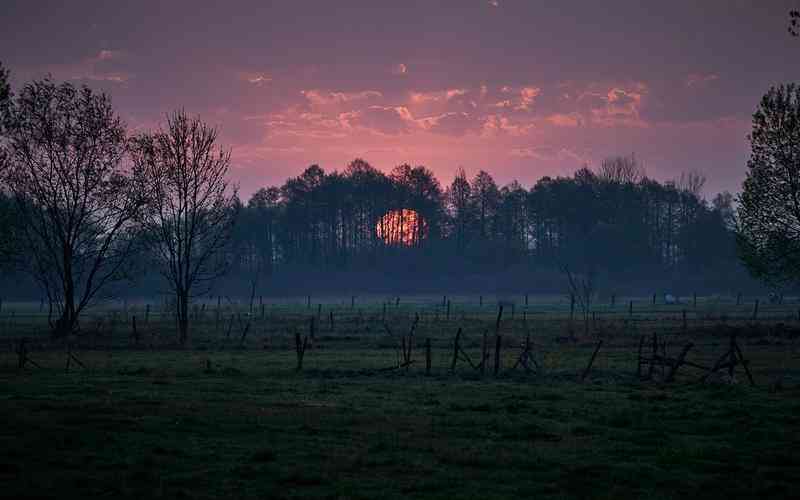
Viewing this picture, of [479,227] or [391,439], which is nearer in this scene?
[391,439]

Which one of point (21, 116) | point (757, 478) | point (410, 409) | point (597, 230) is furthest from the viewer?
point (597, 230)

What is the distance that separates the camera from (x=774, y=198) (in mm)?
49125

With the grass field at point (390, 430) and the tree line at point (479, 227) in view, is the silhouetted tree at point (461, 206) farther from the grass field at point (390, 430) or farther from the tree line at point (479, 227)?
the grass field at point (390, 430)

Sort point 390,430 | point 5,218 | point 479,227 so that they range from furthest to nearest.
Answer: point 479,227 → point 5,218 → point 390,430

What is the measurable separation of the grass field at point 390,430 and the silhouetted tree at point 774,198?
1542 centimetres

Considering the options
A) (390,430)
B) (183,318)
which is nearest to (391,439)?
(390,430)

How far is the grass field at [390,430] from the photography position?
12430mm

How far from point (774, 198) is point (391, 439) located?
139 ft

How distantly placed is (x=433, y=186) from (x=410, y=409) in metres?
124

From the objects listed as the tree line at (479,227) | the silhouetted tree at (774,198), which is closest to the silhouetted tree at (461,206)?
the tree line at (479,227)

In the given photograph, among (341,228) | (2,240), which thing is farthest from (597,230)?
(2,240)

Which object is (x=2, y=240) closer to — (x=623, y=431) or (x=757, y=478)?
(x=623, y=431)

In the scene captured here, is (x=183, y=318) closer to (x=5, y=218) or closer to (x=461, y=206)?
(x=5, y=218)

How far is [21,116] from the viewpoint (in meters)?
47.4
